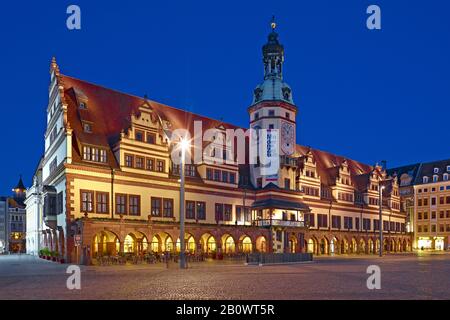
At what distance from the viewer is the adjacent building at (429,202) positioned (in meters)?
108

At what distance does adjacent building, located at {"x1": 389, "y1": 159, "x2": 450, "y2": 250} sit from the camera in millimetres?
107688

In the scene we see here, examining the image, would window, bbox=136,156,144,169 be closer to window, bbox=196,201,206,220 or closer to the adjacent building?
window, bbox=196,201,206,220

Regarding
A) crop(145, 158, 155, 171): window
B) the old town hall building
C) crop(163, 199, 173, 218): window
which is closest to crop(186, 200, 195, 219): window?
the old town hall building

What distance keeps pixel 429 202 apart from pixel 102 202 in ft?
286

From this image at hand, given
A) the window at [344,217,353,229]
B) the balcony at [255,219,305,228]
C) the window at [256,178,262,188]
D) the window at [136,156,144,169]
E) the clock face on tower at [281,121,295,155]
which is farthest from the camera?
the window at [344,217,353,229]

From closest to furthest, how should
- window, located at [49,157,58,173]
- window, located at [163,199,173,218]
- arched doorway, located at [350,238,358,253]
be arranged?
window, located at [49,157,58,173] < window, located at [163,199,173,218] < arched doorway, located at [350,238,358,253]

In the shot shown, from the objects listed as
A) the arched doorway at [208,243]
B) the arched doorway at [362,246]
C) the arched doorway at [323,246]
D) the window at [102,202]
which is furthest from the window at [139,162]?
the arched doorway at [362,246]

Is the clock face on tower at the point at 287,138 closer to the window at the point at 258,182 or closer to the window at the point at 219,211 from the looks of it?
the window at the point at 258,182

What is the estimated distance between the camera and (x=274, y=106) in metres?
68.6

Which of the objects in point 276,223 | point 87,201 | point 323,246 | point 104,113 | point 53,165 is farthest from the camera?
point 323,246

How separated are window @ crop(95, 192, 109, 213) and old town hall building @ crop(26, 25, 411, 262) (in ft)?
0.33

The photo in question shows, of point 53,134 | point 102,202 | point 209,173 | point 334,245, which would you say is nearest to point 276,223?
point 209,173

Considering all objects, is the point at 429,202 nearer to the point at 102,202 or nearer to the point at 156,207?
the point at 156,207
